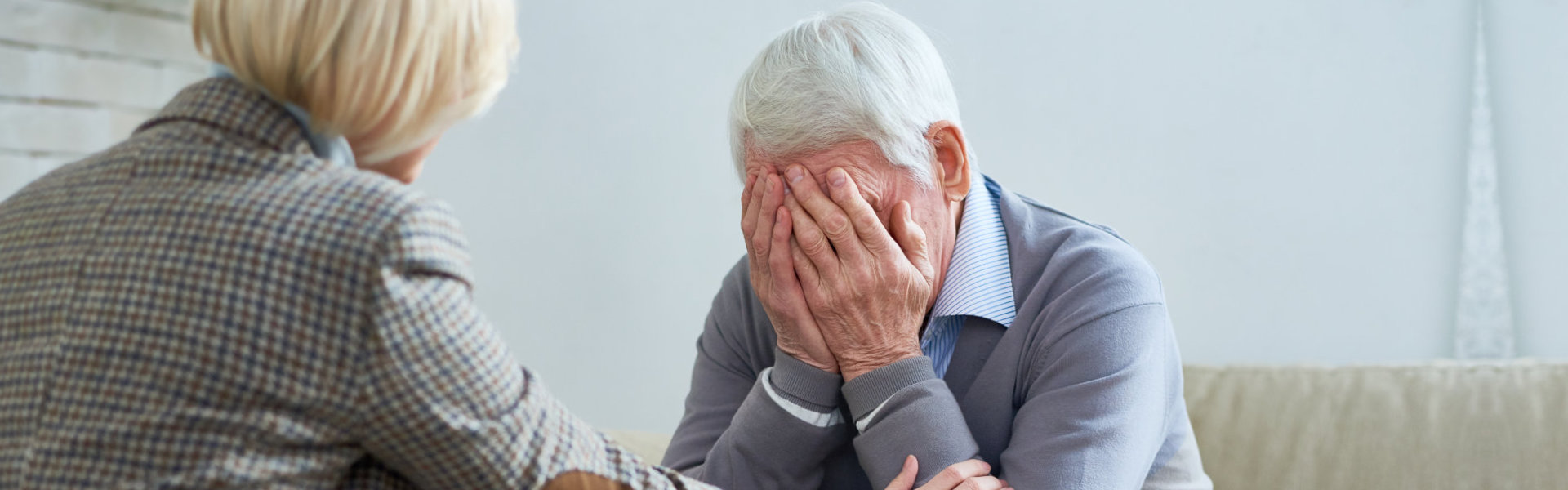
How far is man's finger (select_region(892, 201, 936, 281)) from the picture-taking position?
1482 mm

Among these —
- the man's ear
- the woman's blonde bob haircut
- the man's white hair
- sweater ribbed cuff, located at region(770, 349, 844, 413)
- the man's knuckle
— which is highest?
the woman's blonde bob haircut

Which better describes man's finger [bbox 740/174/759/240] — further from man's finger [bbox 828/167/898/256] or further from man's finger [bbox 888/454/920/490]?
man's finger [bbox 888/454/920/490]

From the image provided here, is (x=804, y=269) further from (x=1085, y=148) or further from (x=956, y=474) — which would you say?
(x=1085, y=148)

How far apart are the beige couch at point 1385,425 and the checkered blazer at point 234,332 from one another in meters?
1.44

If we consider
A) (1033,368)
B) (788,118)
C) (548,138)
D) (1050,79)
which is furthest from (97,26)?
(1033,368)

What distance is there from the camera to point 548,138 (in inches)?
112

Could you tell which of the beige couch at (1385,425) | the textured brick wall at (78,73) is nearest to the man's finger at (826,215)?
the beige couch at (1385,425)

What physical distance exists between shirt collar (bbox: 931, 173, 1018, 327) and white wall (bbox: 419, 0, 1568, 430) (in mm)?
765

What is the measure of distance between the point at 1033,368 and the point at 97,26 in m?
2.19

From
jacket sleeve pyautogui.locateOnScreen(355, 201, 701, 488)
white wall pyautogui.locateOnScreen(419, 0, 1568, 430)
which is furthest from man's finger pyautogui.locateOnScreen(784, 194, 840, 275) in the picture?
white wall pyautogui.locateOnScreen(419, 0, 1568, 430)

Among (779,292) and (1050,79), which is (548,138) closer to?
(1050,79)

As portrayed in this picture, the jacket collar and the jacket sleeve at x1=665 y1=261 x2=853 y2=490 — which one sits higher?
the jacket collar

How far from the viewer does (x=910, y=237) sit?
1.48m

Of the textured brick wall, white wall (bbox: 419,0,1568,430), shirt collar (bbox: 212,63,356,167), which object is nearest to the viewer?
shirt collar (bbox: 212,63,356,167)
